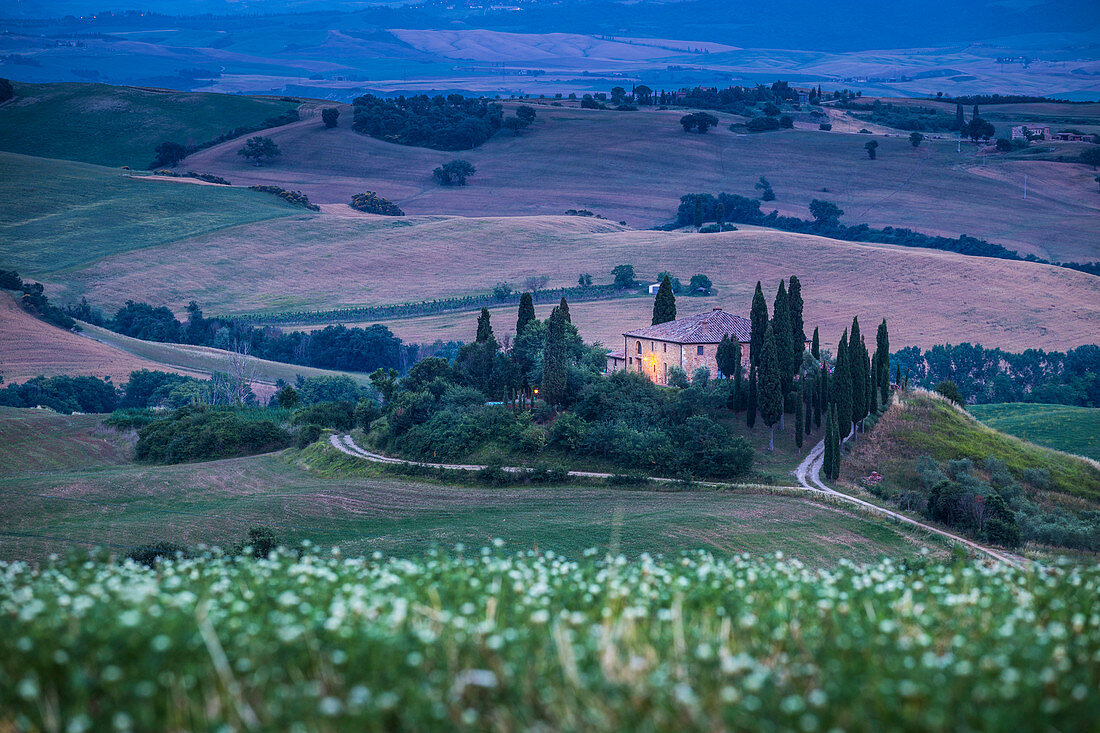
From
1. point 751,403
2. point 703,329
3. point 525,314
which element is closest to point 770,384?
point 751,403

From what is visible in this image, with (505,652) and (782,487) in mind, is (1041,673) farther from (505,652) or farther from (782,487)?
(782,487)

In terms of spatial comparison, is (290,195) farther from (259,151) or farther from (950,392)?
(950,392)

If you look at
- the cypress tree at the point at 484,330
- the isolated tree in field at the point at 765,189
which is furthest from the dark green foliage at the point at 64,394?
the isolated tree in field at the point at 765,189

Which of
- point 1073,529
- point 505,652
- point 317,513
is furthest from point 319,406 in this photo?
point 505,652

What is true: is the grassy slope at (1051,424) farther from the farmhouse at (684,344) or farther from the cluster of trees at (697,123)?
the cluster of trees at (697,123)

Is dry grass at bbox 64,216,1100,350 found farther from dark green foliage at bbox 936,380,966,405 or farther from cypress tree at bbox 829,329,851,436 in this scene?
cypress tree at bbox 829,329,851,436

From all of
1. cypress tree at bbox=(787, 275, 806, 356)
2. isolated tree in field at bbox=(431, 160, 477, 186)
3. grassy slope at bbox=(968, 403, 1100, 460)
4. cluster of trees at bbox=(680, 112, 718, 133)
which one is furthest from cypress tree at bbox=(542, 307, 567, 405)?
cluster of trees at bbox=(680, 112, 718, 133)
